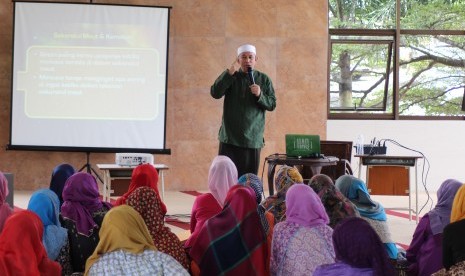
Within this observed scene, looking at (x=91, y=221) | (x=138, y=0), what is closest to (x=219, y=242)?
(x=91, y=221)

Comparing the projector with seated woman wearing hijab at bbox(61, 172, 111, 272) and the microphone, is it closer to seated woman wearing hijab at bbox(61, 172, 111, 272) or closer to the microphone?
the microphone

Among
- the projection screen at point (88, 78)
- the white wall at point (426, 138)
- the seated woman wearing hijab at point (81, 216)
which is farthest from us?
the white wall at point (426, 138)

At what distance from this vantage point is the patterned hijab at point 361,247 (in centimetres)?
256

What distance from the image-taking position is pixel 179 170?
917 cm

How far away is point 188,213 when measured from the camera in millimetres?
7227

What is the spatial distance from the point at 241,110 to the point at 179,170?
136 inches

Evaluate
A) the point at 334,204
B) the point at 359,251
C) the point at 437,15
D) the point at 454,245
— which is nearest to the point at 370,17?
the point at 437,15

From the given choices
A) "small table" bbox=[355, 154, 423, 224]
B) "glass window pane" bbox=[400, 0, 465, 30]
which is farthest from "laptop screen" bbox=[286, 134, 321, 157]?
"glass window pane" bbox=[400, 0, 465, 30]

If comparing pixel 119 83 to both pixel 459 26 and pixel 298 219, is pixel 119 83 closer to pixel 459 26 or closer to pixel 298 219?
pixel 459 26

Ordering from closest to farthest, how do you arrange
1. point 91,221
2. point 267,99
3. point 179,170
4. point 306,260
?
1. point 306,260
2. point 91,221
3. point 267,99
4. point 179,170

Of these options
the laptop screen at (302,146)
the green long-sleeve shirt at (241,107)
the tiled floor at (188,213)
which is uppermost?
the green long-sleeve shirt at (241,107)

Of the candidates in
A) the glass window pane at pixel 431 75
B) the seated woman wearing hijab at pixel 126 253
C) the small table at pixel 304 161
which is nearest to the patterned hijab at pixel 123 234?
the seated woman wearing hijab at pixel 126 253

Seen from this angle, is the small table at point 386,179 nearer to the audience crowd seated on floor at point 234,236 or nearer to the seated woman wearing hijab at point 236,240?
the audience crowd seated on floor at point 234,236

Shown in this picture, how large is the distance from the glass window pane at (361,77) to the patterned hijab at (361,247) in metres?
7.19
